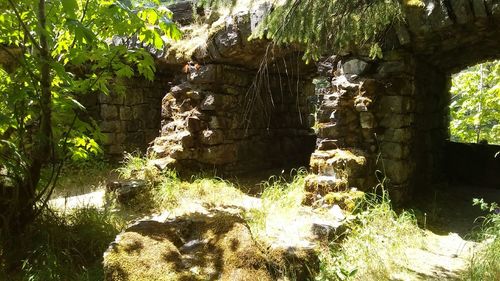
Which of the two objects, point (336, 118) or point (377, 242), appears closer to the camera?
point (377, 242)

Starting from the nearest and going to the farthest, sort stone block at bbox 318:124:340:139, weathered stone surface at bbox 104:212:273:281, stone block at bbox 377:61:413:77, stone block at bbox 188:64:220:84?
weathered stone surface at bbox 104:212:273:281
stone block at bbox 377:61:413:77
stone block at bbox 318:124:340:139
stone block at bbox 188:64:220:84

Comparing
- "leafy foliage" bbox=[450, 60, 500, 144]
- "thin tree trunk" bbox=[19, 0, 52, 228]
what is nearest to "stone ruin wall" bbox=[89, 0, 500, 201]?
"thin tree trunk" bbox=[19, 0, 52, 228]

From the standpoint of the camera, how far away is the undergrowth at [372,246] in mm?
3064

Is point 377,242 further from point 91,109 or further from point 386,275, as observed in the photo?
point 91,109

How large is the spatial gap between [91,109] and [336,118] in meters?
5.26

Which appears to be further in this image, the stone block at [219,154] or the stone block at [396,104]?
the stone block at [219,154]

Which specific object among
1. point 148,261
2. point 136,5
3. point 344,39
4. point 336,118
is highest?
point 136,5

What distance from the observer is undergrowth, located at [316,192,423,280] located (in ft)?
10.1

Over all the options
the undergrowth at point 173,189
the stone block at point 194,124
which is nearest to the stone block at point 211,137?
the stone block at point 194,124

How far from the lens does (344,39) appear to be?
11.1 ft

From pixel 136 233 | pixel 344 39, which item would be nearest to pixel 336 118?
pixel 344 39

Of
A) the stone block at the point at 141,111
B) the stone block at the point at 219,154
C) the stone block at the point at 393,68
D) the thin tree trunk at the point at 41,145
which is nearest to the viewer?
the thin tree trunk at the point at 41,145

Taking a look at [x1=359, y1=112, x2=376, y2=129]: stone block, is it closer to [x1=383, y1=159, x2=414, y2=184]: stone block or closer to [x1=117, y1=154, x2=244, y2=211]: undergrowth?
[x1=383, y1=159, x2=414, y2=184]: stone block

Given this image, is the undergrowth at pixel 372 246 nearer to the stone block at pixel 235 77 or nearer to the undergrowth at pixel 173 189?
the undergrowth at pixel 173 189
